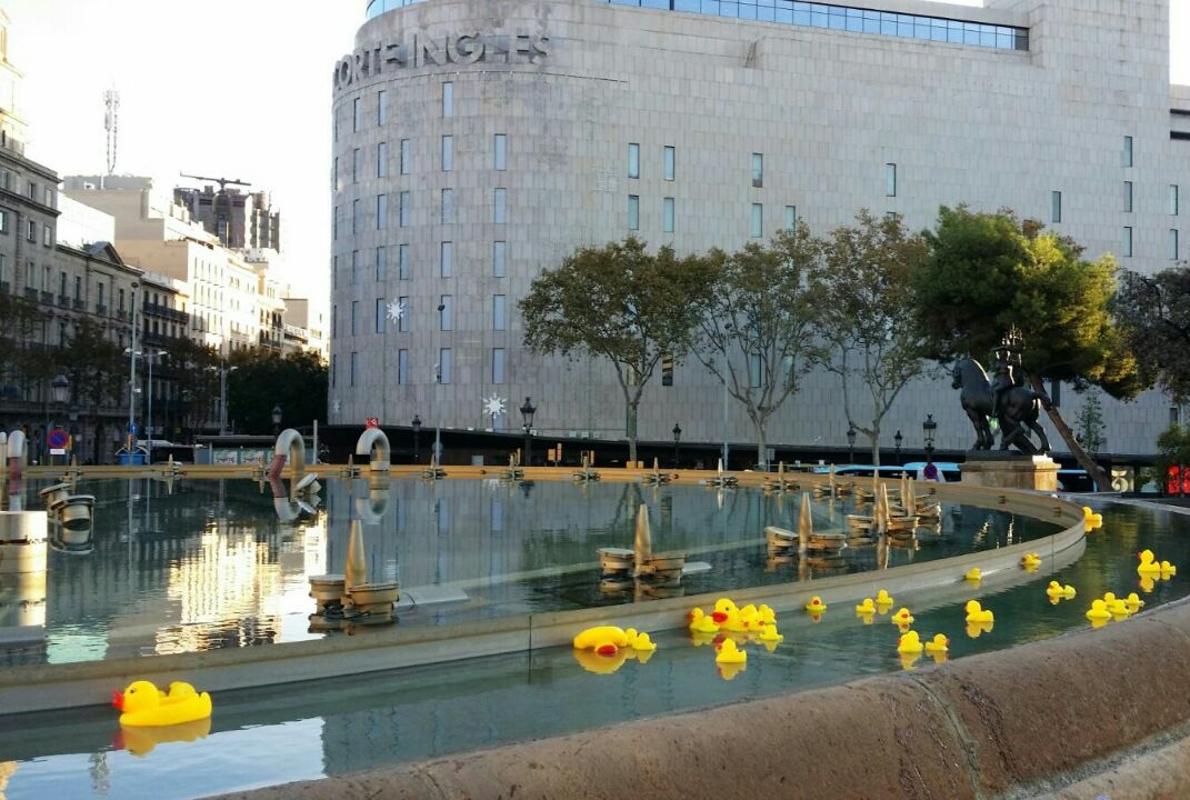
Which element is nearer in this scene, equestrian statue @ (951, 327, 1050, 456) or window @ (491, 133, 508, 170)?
equestrian statue @ (951, 327, 1050, 456)

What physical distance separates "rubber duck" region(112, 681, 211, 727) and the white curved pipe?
36.7 meters

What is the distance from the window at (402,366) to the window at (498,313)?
6.52 m

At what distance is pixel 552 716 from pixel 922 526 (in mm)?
18538

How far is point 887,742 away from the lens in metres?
4.16

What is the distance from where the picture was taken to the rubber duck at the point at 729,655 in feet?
36.5

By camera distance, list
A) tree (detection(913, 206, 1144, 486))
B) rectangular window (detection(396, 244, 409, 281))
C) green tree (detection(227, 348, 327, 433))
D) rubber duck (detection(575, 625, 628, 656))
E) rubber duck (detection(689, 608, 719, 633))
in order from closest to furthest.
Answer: rubber duck (detection(575, 625, 628, 656)) → rubber duck (detection(689, 608, 719, 633)) → tree (detection(913, 206, 1144, 486)) → rectangular window (detection(396, 244, 409, 281)) → green tree (detection(227, 348, 327, 433))

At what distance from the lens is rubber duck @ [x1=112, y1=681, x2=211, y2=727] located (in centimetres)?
865

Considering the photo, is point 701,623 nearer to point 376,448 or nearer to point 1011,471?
point 1011,471

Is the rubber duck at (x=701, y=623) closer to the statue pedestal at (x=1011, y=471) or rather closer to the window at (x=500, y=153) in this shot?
the statue pedestal at (x=1011, y=471)

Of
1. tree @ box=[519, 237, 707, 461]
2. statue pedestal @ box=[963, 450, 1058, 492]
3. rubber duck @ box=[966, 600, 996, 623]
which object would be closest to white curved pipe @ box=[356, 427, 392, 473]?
tree @ box=[519, 237, 707, 461]

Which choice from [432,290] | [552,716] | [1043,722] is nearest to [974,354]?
[432,290]

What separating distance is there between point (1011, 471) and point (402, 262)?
5166 centimetres

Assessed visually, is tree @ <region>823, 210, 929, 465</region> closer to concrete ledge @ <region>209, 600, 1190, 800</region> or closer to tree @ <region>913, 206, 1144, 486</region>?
tree @ <region>913, 206, 1144, 486</region>

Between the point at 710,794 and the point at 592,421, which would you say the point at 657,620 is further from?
Answer: the point at 592,421
